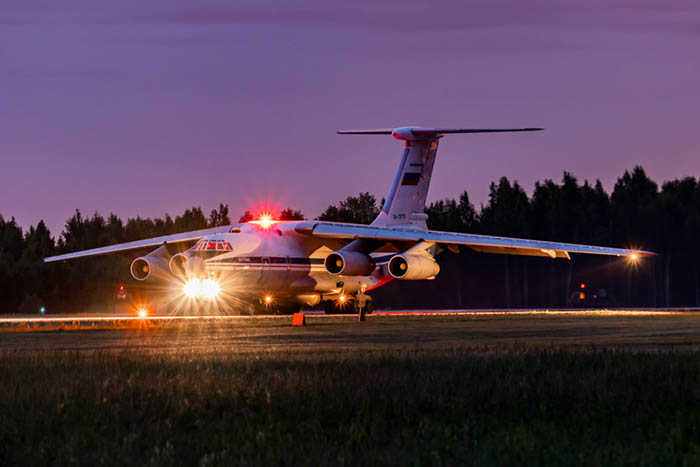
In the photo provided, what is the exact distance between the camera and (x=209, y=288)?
39.7 m

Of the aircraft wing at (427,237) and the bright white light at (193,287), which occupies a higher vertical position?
the aircraft wing at (427,237)

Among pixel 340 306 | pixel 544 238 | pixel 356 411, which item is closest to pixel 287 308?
pixel 340 306

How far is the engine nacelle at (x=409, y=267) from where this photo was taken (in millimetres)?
41125

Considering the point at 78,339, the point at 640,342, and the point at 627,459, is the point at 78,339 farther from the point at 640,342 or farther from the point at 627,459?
the point at 627,459

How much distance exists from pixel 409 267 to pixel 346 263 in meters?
2.61

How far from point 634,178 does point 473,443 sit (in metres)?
107

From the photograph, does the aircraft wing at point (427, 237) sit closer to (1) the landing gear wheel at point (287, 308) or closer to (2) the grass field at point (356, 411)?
(1) the landing gear wheel at point (287, 308)

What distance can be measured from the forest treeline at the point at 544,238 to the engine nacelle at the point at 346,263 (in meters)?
36.1

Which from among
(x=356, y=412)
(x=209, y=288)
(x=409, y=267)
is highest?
(x=409, y=267)

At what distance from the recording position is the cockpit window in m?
39.9

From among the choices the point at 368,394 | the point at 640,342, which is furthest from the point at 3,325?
the point at 368,394

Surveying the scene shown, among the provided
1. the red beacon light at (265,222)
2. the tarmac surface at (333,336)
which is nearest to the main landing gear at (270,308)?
the red beacon light at (265,222)

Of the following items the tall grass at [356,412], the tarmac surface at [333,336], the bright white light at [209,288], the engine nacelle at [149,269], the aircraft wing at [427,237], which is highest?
the aircraft wing at [427,237]

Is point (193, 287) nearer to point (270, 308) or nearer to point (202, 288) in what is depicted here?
point (202, 288)
